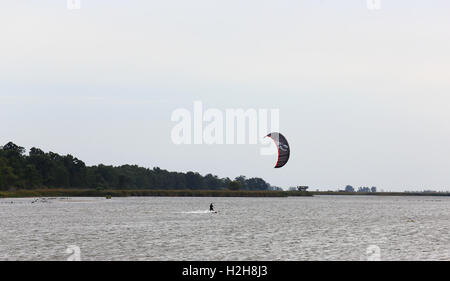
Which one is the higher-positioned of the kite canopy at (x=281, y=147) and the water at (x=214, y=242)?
the kite canopy at (x=281, y=147)

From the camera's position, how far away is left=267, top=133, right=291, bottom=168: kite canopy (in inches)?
3992

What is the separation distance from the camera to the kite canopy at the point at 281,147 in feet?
333

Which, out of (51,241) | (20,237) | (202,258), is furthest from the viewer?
(20,237)

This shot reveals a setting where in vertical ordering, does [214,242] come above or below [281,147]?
below

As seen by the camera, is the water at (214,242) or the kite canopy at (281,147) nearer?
the water at (214,242)

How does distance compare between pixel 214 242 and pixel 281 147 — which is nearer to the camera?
pixel 214 242

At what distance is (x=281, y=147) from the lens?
105 meters

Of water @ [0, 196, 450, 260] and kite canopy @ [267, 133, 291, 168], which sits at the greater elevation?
kite canopy @ [267, 133, 291, 168]

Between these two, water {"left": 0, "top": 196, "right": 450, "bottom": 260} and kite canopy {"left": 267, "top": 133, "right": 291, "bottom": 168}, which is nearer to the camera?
water {"left": 0, "top": 196, "right": 450, "bottom": 260}
